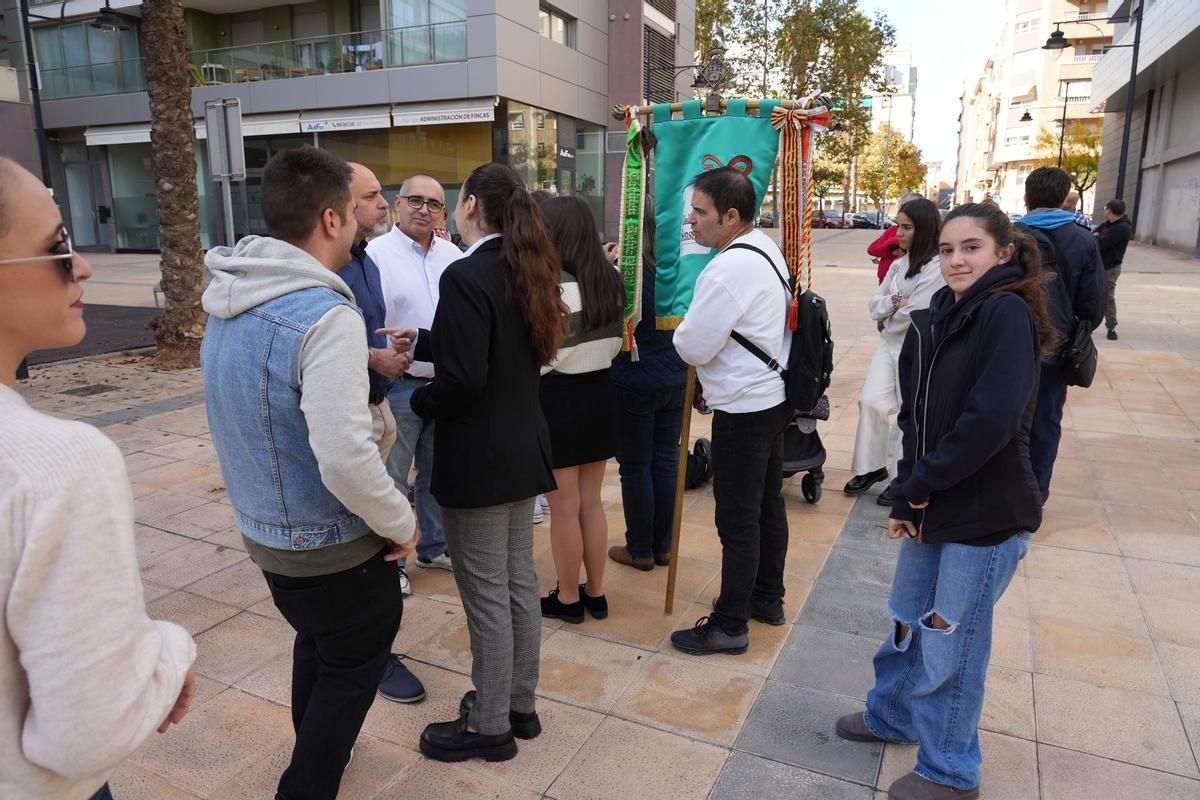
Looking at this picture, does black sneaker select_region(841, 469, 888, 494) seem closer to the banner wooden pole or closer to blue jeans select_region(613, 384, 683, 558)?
blue jeans select_region(613, 384, 683, 558)

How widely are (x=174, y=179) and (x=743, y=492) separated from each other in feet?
28.3

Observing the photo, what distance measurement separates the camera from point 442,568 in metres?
4.14

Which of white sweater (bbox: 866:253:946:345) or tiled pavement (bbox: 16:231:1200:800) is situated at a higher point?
white sweater (bbox: 866:253:946:345)

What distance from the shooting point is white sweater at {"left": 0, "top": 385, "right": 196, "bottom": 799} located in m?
1.00

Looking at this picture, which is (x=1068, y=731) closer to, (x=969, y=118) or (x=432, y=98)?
(x=432, y=98)

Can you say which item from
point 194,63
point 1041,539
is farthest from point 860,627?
point 194,63

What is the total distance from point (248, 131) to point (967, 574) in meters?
25.7

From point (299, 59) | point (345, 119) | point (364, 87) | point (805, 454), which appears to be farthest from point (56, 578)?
point (299, 59)

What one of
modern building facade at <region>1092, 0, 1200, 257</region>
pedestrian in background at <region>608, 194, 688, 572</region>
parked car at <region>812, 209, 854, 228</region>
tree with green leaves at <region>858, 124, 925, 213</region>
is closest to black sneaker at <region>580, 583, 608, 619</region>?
pedestrian in background at <region>608, 194, 688, 572</region>

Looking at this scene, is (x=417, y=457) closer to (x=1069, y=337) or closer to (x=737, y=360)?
(x=737, y=360)

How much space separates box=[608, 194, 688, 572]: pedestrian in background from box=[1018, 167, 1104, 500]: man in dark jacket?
1976mm

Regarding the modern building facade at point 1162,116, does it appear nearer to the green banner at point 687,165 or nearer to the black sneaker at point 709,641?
A: the green banner at point 687,165

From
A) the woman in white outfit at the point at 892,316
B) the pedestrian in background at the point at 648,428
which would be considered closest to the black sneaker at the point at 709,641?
the pedestrian in background at the point at 648,428

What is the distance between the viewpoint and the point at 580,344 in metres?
3.17
